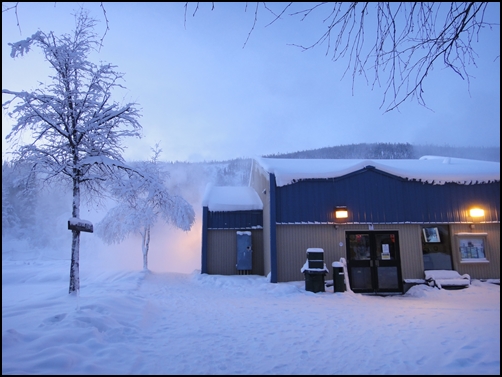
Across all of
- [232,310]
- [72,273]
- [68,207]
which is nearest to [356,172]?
[232,310]

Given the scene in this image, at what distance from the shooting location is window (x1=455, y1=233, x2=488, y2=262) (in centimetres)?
1136

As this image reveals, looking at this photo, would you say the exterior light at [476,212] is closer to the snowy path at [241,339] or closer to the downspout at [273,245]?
the snowy path at [241,339]

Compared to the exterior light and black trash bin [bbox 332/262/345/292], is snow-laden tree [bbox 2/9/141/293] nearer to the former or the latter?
black trash bin [bbox 332/262/345/292]

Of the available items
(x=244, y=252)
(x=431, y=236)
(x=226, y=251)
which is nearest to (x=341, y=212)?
(x=431, y=236)

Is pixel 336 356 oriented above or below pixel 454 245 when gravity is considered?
below

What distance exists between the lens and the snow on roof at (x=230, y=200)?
564 inches

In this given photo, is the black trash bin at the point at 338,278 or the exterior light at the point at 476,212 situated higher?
the exterior light at the point at 476,212

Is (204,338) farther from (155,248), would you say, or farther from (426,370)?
(155,248)

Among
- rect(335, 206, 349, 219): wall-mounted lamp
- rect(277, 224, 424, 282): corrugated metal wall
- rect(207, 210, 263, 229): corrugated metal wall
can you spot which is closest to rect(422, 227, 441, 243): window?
rect(277, 224, 424, 282): corrugated metal wall

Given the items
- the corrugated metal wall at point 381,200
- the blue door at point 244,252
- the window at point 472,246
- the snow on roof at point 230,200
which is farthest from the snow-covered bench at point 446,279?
the snow on roof at point 230,200

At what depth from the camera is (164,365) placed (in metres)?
3.54

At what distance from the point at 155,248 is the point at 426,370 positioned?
37.1 metres

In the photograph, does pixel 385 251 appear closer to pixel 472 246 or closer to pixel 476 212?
pixel 472 246

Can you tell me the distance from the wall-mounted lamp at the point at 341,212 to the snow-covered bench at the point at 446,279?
3.59m
